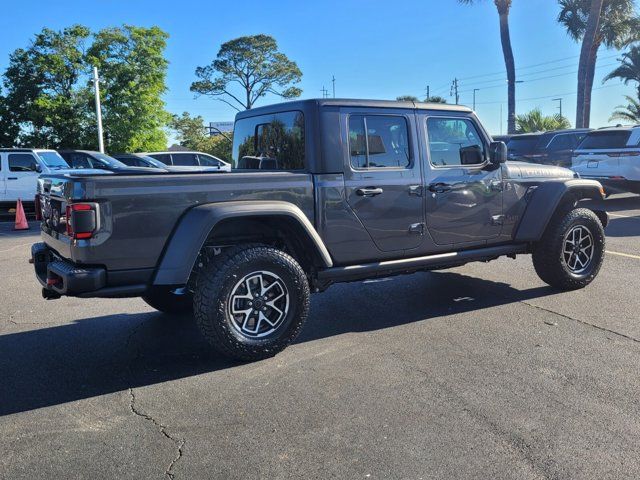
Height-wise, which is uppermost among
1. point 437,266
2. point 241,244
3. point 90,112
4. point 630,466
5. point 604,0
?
point 604,0

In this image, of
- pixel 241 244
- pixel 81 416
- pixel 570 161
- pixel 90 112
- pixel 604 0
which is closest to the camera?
pixel 81 416

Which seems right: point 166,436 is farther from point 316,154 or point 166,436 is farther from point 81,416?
point 316,154

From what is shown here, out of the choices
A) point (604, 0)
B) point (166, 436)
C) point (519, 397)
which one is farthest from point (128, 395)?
point (604, 0)

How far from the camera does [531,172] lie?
5848mm

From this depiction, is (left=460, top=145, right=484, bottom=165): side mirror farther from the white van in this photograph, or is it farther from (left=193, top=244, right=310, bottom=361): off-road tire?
the white van

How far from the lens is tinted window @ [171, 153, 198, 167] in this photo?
22.1 metres

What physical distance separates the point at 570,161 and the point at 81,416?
14.6m

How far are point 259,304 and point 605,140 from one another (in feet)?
38.3

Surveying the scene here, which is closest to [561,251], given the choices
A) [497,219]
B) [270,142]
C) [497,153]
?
[497,219]

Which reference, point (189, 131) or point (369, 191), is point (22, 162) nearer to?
point (369, 191)

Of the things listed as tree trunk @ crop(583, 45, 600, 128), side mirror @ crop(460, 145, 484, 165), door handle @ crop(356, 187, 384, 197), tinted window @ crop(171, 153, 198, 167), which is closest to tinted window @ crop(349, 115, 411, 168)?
door handle @ crop(356, 187, 384, 197)

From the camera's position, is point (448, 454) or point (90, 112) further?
point (90, 112)

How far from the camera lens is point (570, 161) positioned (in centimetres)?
1516

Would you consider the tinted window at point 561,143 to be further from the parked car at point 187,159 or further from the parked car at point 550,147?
the parked car at point 187,159
